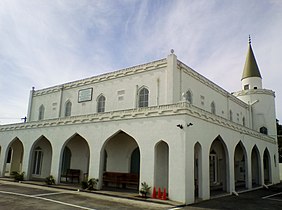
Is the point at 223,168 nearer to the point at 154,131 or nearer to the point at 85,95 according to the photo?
the point at 154,131

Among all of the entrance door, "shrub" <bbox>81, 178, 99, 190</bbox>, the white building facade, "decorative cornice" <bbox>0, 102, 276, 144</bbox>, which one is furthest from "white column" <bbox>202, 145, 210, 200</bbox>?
the entrance door

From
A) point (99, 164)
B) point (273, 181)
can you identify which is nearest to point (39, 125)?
point (99, 164)

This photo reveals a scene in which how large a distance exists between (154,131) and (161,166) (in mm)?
1959

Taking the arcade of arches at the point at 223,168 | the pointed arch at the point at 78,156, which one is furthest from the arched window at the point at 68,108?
the arcade of arches at the point at 223,168

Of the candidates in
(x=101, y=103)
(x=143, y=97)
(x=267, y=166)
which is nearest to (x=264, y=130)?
(x=267, y=166)

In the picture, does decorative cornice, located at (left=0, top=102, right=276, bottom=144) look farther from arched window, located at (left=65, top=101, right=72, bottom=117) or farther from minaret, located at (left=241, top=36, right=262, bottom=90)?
minaret, located at (left=241, top=36, right=262, bottom=90)

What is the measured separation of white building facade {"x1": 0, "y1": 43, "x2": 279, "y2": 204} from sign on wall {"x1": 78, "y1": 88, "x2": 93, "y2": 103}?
0.08 meters

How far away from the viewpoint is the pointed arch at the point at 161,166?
1223 centimetres

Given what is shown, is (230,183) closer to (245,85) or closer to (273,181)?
(273,181)

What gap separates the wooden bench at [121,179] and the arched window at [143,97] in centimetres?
432

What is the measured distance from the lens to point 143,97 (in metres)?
16.1

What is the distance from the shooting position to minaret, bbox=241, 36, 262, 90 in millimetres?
26531

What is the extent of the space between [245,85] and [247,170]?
41.4 feet

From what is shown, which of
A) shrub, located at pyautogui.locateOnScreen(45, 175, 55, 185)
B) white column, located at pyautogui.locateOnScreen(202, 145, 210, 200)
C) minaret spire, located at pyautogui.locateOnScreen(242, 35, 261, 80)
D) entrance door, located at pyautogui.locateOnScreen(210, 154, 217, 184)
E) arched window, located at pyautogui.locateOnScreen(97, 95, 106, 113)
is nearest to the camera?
white column, located at pyautogui.locateOnScreen(202, 145, 210, 200)
